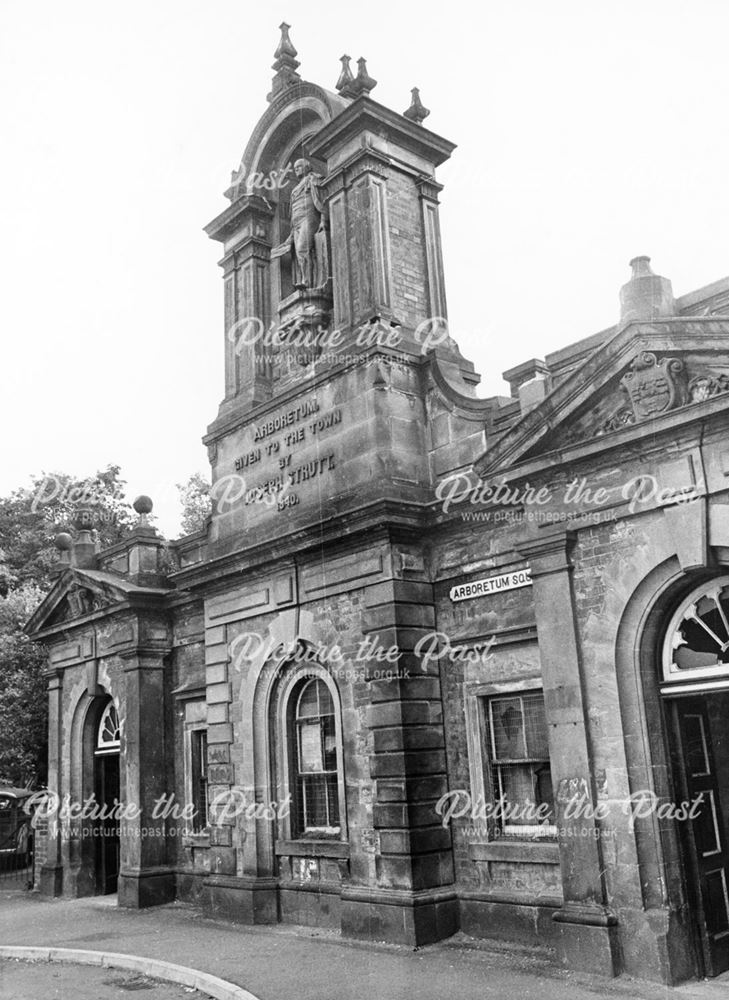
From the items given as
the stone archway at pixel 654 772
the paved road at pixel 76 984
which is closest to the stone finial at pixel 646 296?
the stone archway at pixel 654 772

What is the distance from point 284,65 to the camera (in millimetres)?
16484

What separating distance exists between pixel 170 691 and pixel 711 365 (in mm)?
11289

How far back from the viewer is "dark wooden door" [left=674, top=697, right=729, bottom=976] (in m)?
9.18

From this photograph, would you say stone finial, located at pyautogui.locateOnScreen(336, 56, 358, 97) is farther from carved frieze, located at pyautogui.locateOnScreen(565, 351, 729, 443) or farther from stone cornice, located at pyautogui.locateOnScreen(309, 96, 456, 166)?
carved frieze, located at pyautogui.locateOnScreen(565, 351, 729, 443)

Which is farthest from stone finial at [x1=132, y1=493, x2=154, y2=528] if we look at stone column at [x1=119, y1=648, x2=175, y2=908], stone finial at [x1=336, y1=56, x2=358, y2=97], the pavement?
stone finial at [x1=336, y1=56, x2=358, y2=97]

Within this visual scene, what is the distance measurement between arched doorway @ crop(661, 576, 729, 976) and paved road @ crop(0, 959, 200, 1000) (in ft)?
16.8

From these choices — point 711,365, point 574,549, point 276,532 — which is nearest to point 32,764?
point 276,532

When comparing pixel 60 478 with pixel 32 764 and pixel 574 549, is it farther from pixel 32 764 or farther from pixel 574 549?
pixel 574 549

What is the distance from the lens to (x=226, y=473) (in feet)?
51.1

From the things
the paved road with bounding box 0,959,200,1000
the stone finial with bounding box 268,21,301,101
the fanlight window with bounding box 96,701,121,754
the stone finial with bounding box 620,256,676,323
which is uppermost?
the stone finial with bounding box 268,21,301,101

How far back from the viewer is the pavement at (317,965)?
9.01m

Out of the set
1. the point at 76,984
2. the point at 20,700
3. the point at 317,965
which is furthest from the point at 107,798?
the point at 317,965

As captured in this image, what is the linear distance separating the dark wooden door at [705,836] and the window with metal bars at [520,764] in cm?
187

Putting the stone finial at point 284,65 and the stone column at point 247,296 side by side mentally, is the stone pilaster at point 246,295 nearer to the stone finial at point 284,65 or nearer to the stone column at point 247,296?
the stone column at point 247,296
